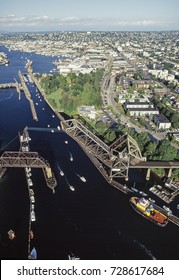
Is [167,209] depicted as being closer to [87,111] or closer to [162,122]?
[162,122]

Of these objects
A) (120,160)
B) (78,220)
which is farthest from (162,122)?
(78,220)

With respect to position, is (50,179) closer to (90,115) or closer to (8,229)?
(8,229)

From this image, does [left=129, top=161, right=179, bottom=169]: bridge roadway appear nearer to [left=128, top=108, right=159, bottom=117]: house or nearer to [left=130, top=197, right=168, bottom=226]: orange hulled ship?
[left=130, top=197, right=168, bottom=226]: orange hulled ship

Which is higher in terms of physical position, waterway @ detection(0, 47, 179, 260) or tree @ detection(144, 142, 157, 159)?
tree @ detection(144, 142, 157, 159)

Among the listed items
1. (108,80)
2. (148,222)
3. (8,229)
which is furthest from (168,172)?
(108,80)

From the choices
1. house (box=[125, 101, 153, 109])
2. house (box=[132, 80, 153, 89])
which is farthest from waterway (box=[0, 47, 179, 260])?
house (box=[132, 80, 153, 89])

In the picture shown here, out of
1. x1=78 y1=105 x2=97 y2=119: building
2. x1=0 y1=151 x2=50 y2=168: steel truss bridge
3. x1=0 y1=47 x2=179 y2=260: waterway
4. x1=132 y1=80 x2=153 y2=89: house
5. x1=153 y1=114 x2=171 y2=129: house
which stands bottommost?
x1=0 y1=47 x2=179 y2=260: waterway
